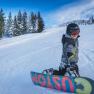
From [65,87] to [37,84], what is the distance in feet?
4.45

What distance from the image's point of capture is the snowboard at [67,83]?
6397 millimetres

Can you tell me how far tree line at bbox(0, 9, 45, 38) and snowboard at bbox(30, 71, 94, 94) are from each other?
67427 mm

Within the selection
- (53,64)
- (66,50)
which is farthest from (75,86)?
(53,64)

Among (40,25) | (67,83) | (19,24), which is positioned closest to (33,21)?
(40,25)

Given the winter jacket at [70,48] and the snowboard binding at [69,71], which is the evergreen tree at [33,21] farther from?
the winter jacket at [70,48]

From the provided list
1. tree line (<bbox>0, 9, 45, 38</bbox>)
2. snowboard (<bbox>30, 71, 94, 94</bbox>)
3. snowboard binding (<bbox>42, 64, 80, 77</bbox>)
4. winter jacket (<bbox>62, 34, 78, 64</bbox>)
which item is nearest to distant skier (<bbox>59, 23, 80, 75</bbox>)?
winter jacket (<bbox>62, 34, 78, 64</bbox>)

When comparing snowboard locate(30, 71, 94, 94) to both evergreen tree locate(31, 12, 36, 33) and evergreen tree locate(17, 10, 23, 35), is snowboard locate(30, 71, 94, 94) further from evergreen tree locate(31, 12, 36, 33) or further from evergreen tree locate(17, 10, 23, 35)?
evergreen tree locate(31, 12, 36, 33)

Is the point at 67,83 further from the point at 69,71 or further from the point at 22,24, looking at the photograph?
the point at 22,24

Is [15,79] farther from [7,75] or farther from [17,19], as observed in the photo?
[17,19]

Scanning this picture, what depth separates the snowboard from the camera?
6.40m

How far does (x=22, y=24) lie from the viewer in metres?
80.7

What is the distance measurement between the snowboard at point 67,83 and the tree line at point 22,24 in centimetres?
6743

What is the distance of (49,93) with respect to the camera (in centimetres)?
721

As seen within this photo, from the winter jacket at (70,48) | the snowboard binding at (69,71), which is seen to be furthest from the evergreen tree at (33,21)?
the winter jacket at (70,48)
